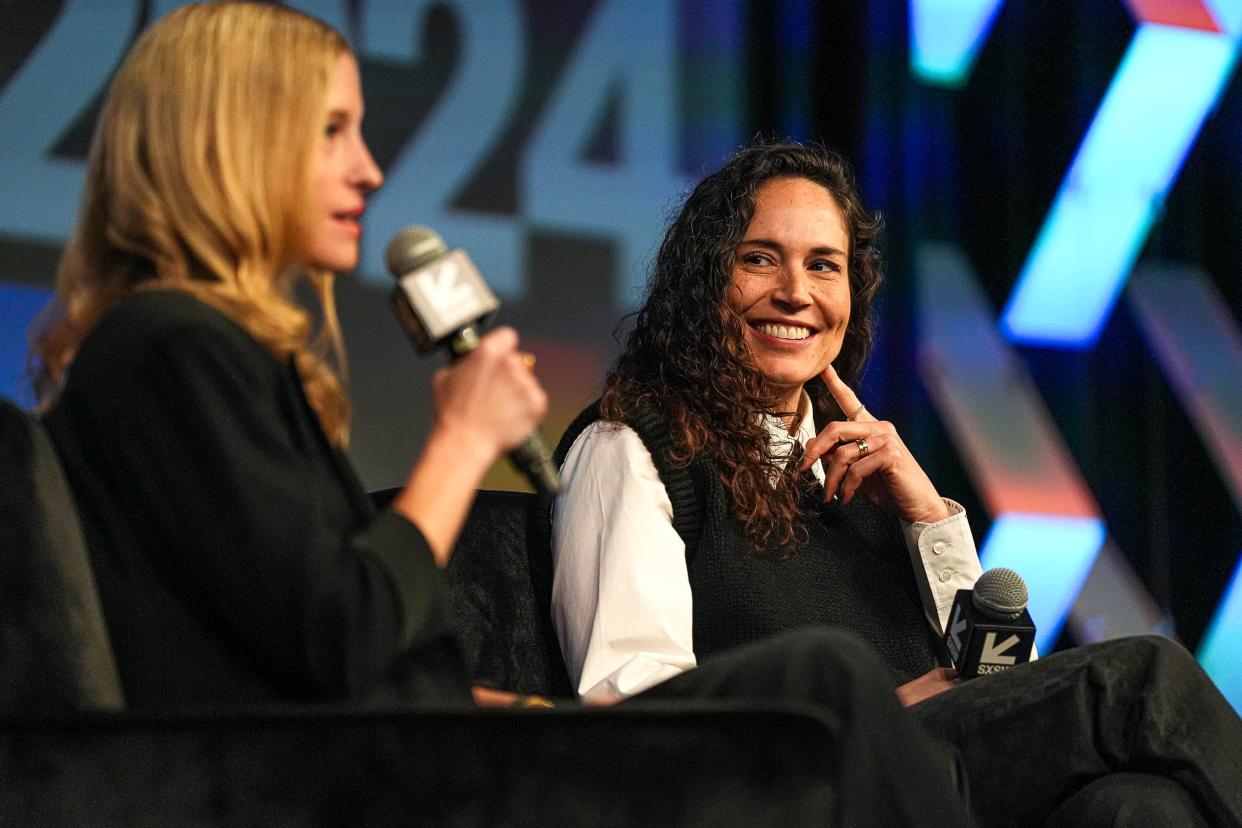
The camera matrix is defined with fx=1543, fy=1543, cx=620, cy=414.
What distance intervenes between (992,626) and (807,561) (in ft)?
1.05

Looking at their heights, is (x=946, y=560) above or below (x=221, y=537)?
below

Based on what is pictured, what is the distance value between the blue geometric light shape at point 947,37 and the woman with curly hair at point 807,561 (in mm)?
1233

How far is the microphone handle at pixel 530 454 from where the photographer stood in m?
1.29

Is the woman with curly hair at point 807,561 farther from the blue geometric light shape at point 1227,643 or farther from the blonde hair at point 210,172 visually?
the blue geometric light shape at point 1227,643

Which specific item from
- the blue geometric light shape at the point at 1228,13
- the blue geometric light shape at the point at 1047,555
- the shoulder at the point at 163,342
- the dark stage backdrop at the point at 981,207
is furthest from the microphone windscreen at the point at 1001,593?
the blue geometric light shape at the point at 1228,13

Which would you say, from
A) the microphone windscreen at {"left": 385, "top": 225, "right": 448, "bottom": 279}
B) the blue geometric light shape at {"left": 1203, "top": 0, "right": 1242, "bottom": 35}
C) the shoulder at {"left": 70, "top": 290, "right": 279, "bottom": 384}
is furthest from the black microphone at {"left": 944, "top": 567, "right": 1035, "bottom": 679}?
the blue geometric light shape at {"left": 1203, "top": 0, "right": 1242, "bottom": 35}

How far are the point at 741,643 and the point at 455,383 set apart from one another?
88cm

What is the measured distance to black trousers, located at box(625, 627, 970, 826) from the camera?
128 cm

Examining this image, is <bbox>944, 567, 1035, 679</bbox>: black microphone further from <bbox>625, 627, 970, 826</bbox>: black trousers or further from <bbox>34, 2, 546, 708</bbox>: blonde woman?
<bbox>34, 2, 546, 708</bbox>: blonde woman

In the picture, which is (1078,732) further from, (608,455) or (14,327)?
(14,327)

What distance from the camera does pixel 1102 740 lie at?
1651mm

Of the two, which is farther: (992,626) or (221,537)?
(992,626)

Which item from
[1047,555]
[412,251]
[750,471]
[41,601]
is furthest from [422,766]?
[1047,555]

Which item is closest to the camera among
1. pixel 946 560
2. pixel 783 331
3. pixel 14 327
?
pixel 946 560
